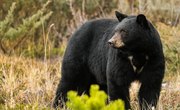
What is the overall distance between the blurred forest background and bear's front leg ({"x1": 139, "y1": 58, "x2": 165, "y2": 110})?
0.44m

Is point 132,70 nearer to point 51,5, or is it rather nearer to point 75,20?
point 75,20

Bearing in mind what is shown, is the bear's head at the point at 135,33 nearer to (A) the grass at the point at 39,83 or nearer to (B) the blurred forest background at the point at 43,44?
(A) the grass at the point at 39,83

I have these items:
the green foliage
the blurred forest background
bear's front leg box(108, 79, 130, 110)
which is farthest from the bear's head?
the green foliage

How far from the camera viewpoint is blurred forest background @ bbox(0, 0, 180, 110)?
756cm

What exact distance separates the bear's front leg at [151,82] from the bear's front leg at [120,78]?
0.16 meters

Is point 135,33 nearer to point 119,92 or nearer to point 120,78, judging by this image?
point 120,78

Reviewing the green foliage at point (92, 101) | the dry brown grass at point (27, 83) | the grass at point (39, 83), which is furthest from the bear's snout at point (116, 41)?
the green foliage at point (92, 101)

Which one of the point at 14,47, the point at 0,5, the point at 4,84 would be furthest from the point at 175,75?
the point at 0,5

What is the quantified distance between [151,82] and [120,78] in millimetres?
345

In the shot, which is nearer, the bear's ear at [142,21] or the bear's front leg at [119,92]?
the bear's ear at [142,21]

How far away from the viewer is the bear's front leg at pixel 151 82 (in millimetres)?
6219

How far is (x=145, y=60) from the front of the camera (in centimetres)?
630

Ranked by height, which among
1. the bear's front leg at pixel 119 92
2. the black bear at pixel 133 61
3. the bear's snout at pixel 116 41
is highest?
the bear's snout at pixel 116 41

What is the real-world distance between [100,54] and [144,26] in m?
1.08
